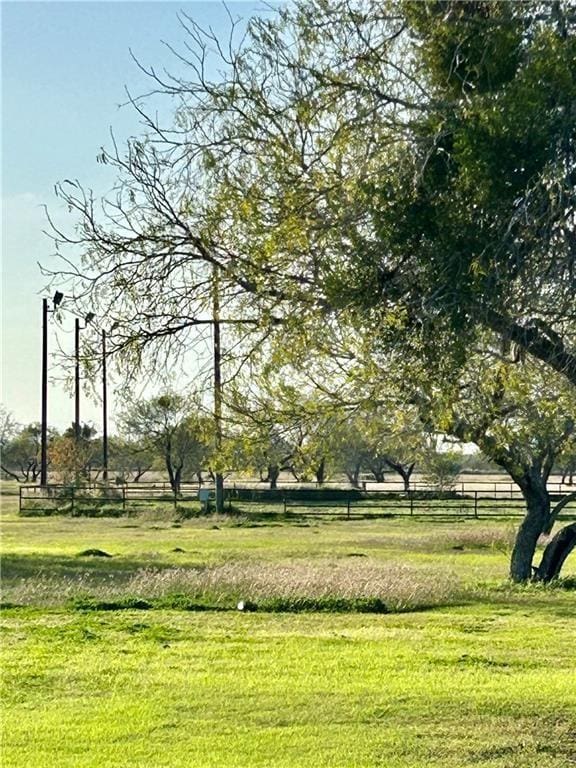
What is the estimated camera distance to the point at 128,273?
→ 8.02 m

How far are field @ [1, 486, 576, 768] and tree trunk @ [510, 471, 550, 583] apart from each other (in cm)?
64

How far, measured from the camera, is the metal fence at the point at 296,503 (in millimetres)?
48406

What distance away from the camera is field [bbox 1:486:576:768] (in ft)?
23.9

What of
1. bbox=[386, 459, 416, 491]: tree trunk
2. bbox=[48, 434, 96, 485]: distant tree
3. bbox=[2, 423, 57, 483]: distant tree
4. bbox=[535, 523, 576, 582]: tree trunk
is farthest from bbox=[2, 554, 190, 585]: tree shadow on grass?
bbox=[2, 423, 57, 483]: distant tree

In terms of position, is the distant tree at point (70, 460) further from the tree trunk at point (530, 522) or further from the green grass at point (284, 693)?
the green grass at point (284, 693)

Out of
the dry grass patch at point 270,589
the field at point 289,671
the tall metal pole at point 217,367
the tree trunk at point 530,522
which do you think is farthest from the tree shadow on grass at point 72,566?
the tall metal pole at point 217,367

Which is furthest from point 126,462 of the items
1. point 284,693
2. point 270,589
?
point 284,693

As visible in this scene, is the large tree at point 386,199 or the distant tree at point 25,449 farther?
the distant tree at point 25,449

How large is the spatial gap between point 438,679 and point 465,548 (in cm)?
2343

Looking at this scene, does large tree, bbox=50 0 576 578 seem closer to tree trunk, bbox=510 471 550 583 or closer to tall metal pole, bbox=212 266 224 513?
tall metal pole, bbox=212 266 224 513

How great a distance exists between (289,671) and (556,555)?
465 inches

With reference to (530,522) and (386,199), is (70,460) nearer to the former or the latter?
(530,522)

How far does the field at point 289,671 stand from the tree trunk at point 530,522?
2.10 feet

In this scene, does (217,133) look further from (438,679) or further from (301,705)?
(438,679)
